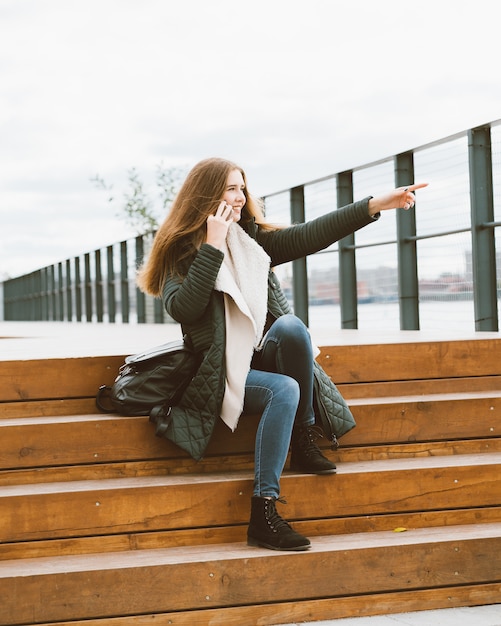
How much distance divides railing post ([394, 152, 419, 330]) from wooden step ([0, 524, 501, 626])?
379cm

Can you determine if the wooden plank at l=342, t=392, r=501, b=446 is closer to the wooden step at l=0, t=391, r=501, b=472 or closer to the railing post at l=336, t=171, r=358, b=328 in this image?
the wooden step at l=0, t=391, r=501, b=472

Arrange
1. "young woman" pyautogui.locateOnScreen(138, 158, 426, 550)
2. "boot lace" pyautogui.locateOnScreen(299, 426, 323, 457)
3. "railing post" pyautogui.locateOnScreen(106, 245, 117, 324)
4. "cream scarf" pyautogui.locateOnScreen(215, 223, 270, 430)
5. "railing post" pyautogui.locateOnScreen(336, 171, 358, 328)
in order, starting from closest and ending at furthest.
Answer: "young woman" pyautogui.locateOnScreen(138, 158, 426, 550), "cream scarf" pyautogui.locateOnScreen(215, 223, 270, 430), "boot lace" pyautogui.locateOnScreen(299, 426, 323, 457), "railing post" pyautogui.locateOnScreen(336, 171, 358, 328), "railing post" pyautogui.locateOnScreen(106, 245, 117, 324)

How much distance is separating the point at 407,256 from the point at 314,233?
3.36 metres

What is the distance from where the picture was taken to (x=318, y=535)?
145 inches

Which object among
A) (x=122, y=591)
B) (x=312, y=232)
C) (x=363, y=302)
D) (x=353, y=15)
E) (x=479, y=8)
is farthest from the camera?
(x=353, y=15)

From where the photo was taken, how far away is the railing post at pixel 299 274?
8.92 m

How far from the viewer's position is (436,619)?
3320 mm

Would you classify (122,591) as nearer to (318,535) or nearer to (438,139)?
(318,535)

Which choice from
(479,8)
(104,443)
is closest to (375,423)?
(104,443)

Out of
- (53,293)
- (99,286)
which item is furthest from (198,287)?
(53,293)

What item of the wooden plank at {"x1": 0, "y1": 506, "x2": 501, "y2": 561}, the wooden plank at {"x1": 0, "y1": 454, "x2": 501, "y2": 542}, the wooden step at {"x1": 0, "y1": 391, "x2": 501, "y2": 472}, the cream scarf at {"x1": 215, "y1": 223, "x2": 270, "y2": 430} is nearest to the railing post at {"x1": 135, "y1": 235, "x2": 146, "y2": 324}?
the wooden step at {"x1": 0, "y1": 391, "x2": 501, "y2": 472}

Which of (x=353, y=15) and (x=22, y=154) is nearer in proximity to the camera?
(x=353, y=15)

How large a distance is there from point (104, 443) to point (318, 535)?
88 centimetres

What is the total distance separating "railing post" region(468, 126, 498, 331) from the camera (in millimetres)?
6391
